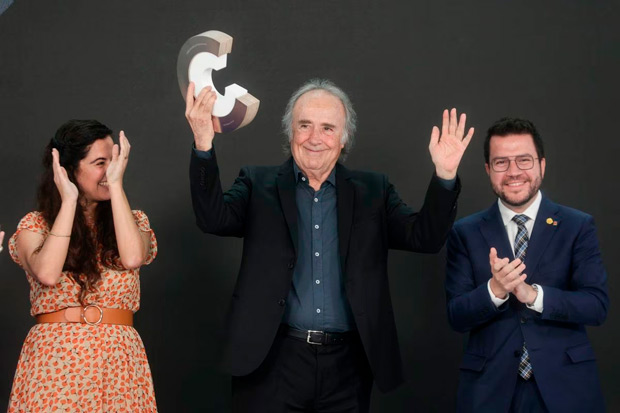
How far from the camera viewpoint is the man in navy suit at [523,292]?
9.41 feet

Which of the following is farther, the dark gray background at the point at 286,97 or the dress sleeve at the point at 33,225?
the dark gray background at the point at 286,97

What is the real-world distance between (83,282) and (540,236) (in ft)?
5.42

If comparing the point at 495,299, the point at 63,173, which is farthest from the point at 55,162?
the point at 495,299

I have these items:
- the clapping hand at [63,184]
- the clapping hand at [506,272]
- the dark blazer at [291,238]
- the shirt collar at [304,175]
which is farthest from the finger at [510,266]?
the clapping hand at [63,184]

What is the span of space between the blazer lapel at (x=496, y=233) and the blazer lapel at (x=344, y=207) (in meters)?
0.54

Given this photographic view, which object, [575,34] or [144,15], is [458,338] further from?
[144,15]

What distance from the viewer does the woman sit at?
2803 mm

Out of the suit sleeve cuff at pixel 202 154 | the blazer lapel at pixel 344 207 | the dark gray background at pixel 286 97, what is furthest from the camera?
the dark gray background at pixel 286 97

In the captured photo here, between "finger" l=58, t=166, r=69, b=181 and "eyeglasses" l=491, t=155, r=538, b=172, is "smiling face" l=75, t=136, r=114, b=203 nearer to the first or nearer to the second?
"finger" l=58, t=166, r=69, b=181

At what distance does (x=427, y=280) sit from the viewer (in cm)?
416

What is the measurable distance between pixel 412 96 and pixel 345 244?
61.2 inches

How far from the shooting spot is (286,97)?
4.20 metres

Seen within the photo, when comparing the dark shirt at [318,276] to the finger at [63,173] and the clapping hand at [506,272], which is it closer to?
the clapping hand at [506,272]

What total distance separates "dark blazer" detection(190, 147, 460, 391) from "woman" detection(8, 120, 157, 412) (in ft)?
1.25
